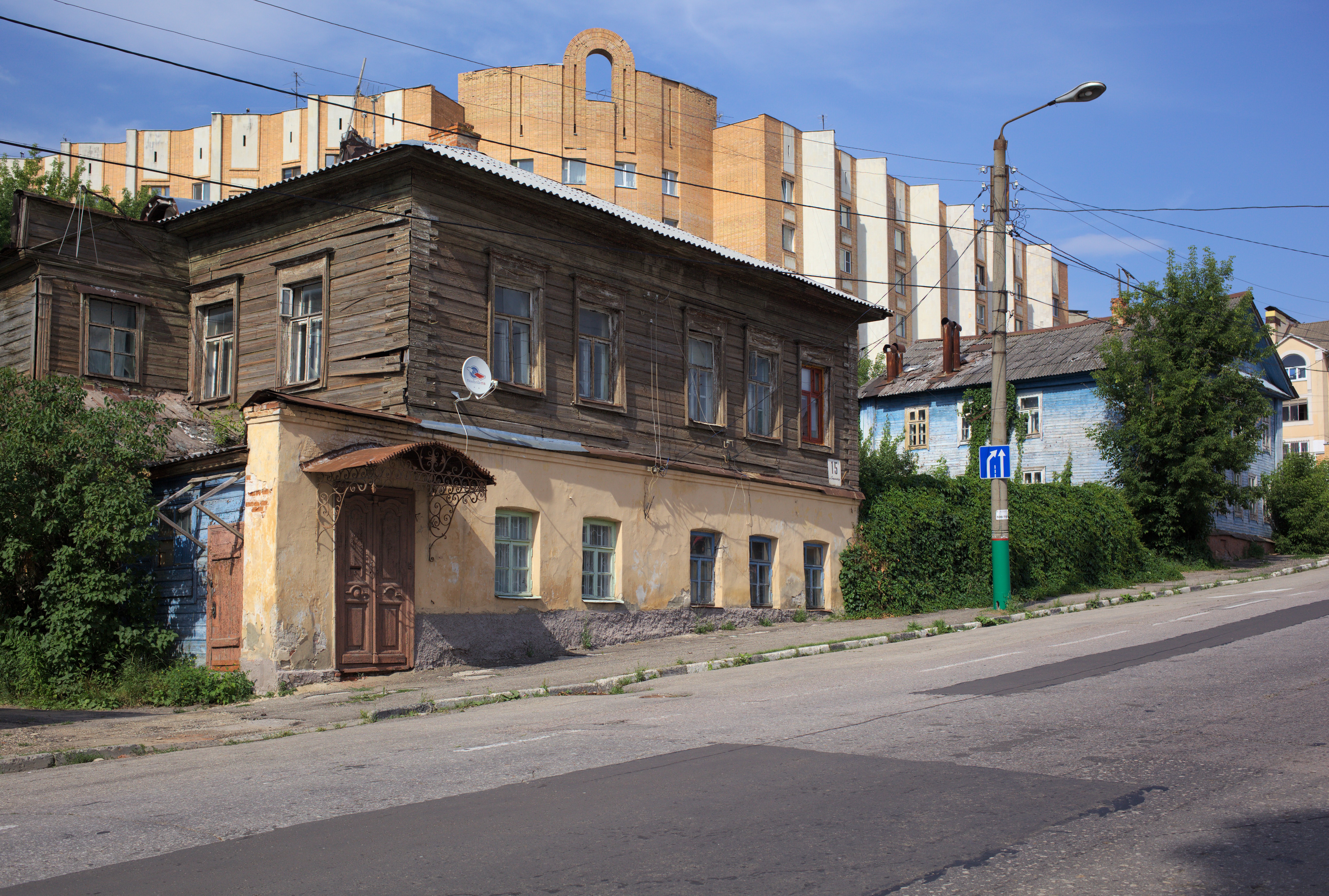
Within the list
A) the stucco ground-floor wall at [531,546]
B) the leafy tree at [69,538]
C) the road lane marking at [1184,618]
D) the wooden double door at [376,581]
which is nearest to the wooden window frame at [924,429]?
the stucco ground-floor wall at [531,546]

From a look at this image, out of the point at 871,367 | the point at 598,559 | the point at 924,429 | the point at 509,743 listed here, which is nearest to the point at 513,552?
the point at 598,559

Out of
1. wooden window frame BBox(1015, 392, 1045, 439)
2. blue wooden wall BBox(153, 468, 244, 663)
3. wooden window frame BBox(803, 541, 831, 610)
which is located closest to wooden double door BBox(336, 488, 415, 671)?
blue wooden wall BBox(153, 468, 244, 663)

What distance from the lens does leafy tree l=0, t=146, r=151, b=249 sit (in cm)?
2791

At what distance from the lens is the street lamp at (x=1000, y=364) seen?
837 inches

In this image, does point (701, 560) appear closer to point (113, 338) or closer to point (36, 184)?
point (113, 338)

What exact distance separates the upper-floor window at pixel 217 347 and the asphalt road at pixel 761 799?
10.6 m

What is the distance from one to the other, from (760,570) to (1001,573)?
467cm

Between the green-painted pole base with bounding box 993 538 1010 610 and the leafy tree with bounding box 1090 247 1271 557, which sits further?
the leafy tree with bounding box 1090 247 1271 557

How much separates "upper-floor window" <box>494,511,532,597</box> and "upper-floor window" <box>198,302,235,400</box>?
602cm

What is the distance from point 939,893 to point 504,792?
3.13m

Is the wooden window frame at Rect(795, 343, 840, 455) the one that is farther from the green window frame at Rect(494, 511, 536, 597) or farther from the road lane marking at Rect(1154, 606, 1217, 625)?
the road lane marking at Rect(1154, 606, 1217, 625)

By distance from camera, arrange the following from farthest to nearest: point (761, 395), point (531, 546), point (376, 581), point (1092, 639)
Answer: point (761, 395), point (531, 546), point (376, 581), point (1092, 639)

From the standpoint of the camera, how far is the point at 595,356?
19250 mm

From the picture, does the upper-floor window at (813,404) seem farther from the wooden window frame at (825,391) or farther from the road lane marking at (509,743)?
the road lane marking at (509,743)
